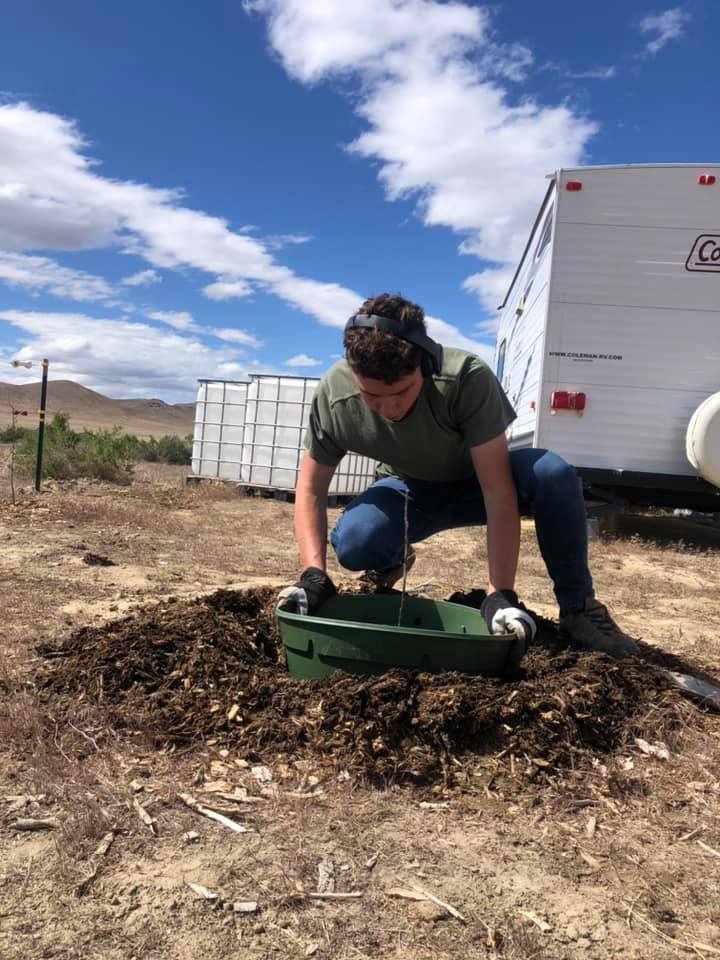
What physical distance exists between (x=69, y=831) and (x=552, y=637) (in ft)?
5.94

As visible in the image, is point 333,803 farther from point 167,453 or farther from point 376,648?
point 167,453

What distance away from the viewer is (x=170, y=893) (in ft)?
4.74

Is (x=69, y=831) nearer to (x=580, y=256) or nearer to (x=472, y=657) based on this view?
(x=472, y=657)

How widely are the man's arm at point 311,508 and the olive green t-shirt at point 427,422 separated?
46 mm

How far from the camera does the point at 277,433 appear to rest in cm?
1189

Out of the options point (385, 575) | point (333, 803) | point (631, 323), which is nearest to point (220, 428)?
point (631, 323)

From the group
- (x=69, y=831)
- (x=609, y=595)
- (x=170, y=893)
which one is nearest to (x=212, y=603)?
(x=69, y=831)

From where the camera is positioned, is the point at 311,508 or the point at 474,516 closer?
the point at 311,508

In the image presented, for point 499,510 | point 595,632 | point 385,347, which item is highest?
point 385,347

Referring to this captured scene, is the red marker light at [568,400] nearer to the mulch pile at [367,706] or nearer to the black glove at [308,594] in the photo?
the mulch pile at [367,706]

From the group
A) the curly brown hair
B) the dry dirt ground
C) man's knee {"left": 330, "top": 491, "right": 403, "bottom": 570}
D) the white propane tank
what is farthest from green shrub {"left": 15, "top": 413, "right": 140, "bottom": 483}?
the curly brown hair

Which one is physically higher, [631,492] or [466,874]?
[631,492]

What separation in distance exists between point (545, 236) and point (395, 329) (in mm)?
5765

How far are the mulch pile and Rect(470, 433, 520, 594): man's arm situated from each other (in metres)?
0.31
